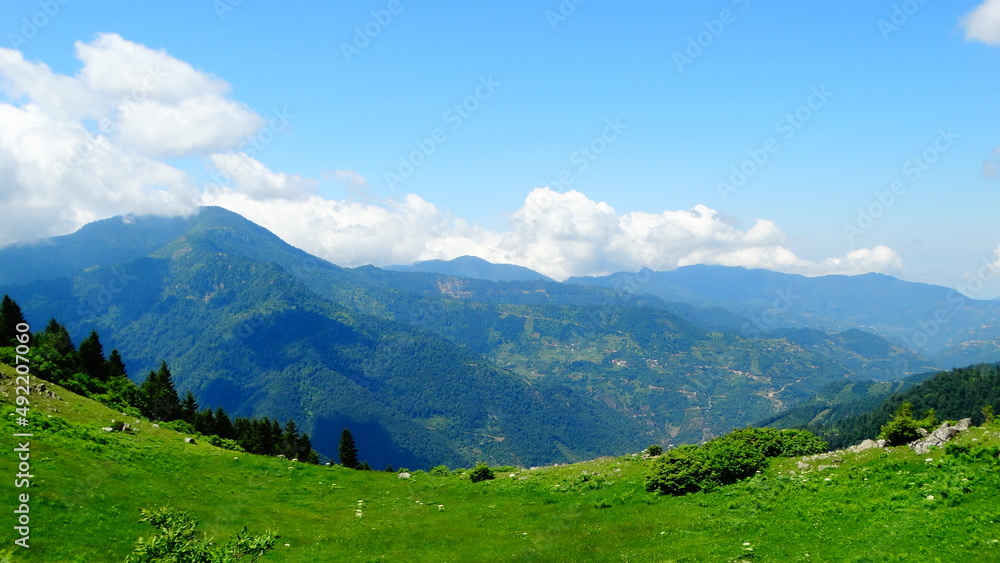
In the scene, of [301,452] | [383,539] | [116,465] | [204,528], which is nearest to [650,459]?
[383,539]

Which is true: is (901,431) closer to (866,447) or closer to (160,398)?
(866,447)

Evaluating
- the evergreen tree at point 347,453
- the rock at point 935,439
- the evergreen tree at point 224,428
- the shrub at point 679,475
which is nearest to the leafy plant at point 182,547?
the shrub at point 679,475

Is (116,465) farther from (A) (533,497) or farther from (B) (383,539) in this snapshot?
(A) (533,497)

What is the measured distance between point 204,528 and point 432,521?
1415 cm

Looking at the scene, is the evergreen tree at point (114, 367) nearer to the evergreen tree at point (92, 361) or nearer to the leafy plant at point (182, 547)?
the evergreen tree at point (92, 361)

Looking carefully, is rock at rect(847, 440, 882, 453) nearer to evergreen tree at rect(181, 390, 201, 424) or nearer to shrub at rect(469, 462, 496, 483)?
shrub at rect(469, 462, 496, 483)

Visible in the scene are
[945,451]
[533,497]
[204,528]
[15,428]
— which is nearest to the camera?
[945,451]

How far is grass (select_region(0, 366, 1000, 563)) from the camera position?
23531mm

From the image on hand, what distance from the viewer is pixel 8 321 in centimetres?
7756

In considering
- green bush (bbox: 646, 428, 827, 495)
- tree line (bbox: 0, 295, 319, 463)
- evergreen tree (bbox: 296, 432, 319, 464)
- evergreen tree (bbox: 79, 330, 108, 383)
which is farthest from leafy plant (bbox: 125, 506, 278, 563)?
evergreen tree (bbox: 296, 432, 319, 464)

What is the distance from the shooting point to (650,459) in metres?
46.0

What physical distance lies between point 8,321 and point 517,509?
3361 inches

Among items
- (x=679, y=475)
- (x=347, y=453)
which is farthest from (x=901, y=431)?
(x=347, y=453)

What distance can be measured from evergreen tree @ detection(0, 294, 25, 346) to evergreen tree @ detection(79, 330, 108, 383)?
27.7 feet
